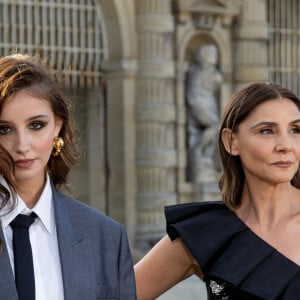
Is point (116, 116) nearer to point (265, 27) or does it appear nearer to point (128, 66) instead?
point (128, 66)

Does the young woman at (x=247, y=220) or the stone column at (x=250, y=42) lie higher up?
the stone column at (x=250, y=42)

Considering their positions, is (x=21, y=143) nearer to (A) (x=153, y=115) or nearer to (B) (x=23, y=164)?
(B) (x=23, y=164)

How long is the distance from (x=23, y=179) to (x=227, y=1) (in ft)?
35.2

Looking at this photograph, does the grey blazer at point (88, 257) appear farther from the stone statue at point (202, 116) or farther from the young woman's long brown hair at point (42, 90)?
the stone statue at point (202, 116)

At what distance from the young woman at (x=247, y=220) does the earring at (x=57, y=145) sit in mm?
800

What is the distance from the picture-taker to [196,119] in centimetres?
1379

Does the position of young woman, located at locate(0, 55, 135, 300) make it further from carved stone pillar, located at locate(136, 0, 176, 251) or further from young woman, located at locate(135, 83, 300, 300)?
carved stone pillar, located at locate(136, 0, 176, 251)

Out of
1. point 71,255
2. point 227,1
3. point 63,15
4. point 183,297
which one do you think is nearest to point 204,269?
point 71,255

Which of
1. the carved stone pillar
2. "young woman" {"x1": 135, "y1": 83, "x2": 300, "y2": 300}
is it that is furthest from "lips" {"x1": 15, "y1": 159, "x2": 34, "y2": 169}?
the carved stone pillar

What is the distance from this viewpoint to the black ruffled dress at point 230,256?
4.08 meters

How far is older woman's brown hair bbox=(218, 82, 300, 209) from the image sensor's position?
423 centimetres

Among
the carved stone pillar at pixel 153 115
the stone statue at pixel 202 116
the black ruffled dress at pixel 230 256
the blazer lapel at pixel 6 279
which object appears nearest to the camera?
the blazer lapel at pixel 6 279

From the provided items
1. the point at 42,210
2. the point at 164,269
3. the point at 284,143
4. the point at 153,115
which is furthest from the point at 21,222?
the point at 153,115

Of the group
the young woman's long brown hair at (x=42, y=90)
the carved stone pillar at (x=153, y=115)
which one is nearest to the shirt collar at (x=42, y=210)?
the young woman's long brown hair at (x=42, y=90)
